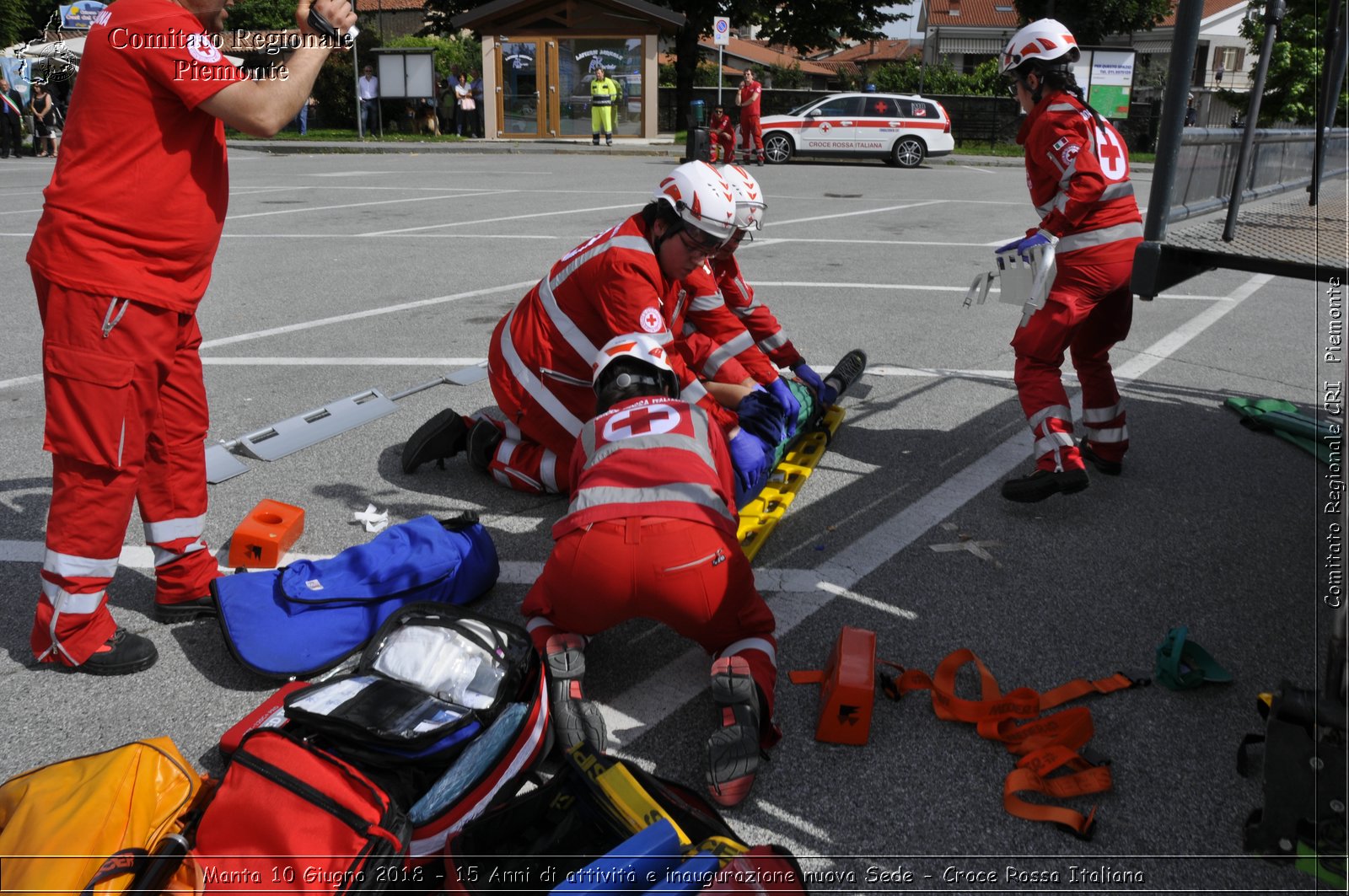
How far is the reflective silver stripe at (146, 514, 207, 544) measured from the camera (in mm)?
3457

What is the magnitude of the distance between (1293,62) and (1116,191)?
0.91 m

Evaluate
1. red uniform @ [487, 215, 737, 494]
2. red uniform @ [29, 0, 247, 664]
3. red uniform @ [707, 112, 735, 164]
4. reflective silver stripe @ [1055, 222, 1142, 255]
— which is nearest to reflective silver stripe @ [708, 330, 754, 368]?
red uniform @ [487, 215, 737, 494]

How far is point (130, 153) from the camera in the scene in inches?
117

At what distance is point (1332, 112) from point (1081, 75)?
79.4ft

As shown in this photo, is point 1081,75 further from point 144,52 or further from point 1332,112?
point 144,52

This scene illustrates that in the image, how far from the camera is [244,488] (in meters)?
4.70

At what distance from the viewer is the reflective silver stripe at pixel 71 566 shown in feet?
10.1

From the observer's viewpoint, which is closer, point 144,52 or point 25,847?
point 25,847

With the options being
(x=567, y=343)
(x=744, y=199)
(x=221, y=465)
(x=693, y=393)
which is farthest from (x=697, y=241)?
(x=221, y=465)

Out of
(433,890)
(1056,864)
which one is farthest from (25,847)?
(1056,864)

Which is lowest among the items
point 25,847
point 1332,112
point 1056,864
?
point 1056,864

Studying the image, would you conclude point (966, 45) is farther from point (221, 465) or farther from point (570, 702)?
point (570, 702)

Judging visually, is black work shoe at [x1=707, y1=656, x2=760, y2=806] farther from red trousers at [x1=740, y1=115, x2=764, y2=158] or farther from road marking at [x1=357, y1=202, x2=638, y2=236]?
red trousers at [x1=740, y1=115, x2=764, y2=158]

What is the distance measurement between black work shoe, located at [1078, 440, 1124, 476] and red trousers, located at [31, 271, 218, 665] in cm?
396
